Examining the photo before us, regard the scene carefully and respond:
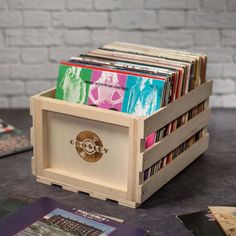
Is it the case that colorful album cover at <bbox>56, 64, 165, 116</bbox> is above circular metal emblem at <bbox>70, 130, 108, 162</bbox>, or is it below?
above

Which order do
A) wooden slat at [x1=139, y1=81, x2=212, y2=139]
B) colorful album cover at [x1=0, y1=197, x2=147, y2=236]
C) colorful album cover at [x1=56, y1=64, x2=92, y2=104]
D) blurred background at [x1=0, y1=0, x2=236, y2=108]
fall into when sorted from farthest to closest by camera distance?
blurred background at [x1=0, y1=0, x2=236, y2=108] → colorful album cover at [x1=56, y1=64, x2=92, y2=104] → wooden slat at [x1=139, y1=81, x2=212, y2=139] → colorful album cover at [x1=0, y1=197, x2=147, y2=236]

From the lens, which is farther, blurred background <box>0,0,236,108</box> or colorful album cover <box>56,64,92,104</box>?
blurred background <box>0,0,236,108</box>

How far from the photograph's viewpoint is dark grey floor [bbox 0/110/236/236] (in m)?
1.43

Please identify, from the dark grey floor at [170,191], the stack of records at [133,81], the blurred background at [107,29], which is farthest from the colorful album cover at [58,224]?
the blurred background at [107,29]

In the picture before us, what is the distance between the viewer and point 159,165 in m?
1.53

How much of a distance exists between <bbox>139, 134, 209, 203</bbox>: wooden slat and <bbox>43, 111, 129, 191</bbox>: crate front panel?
0.05m

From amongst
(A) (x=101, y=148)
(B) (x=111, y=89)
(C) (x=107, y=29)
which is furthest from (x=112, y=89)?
(C) (x=107, y=29)

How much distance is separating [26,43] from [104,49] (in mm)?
535

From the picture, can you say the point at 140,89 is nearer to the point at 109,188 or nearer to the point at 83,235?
the point at 109,188

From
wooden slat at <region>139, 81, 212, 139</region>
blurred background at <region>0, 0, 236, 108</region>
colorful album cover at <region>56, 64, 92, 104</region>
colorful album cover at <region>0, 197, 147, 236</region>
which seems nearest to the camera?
colorful album cover at <region>0, 197, 147, 236</region>

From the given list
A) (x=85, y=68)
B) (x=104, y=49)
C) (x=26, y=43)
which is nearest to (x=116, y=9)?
(x=26, y=43)

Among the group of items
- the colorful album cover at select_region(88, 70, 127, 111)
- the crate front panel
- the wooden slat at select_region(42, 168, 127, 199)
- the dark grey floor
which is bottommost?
the dark grey floor

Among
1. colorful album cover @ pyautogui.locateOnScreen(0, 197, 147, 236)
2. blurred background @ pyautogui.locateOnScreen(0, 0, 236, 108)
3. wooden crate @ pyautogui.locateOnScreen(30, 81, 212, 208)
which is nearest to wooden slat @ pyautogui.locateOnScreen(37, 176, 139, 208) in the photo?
wooden crate @ pyautogui.locateOnScreen(30, 81, 212, 208)

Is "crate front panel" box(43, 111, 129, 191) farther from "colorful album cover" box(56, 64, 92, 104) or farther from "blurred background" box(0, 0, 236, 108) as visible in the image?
"blurred background" box(0, 0, 236, 108)
